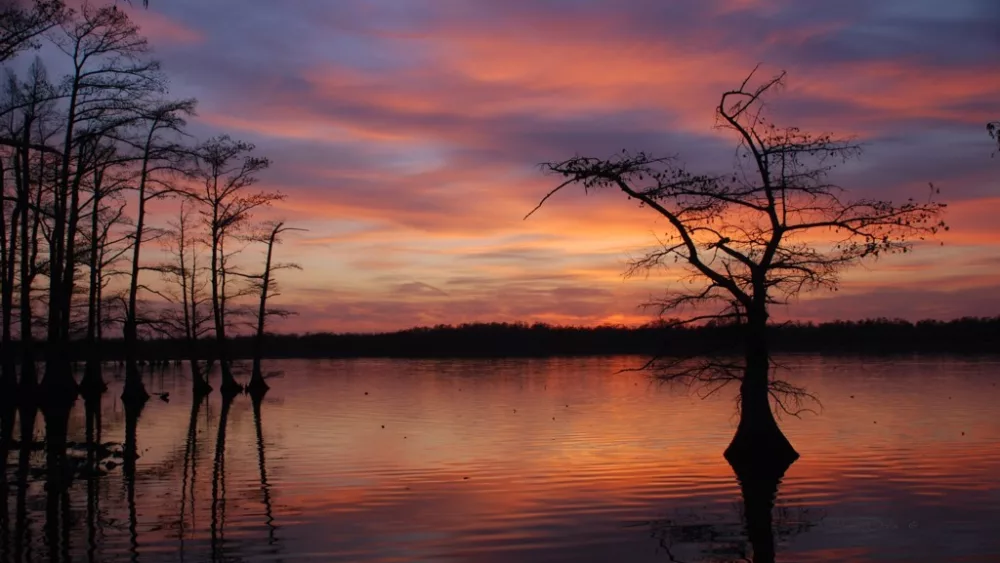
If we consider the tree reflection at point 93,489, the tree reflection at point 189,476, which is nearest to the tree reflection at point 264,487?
the tree reflection at point 189,476

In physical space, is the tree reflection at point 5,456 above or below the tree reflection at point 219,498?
above

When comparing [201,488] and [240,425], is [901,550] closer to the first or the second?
[201,488]

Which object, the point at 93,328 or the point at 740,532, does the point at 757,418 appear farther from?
the point at 93,328

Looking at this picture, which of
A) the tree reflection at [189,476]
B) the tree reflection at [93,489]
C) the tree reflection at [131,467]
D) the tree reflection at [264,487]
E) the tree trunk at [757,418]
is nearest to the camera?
the tree reflection at [93,489]

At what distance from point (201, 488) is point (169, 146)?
81.2 ft

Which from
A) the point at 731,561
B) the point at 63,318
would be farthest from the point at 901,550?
the point at 63,318

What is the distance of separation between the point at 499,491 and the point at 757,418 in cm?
737

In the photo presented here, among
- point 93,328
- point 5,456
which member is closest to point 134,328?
point 93,328

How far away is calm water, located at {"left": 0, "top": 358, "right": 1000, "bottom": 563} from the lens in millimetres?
13711

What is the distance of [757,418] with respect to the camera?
23031 millimetres

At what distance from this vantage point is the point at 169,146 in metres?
40.8

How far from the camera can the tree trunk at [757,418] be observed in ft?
75.1

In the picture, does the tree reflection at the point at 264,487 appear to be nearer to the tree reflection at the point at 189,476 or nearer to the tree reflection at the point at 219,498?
the tree reflection at the point at 219,498

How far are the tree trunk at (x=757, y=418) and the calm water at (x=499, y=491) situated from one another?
0.48 m
